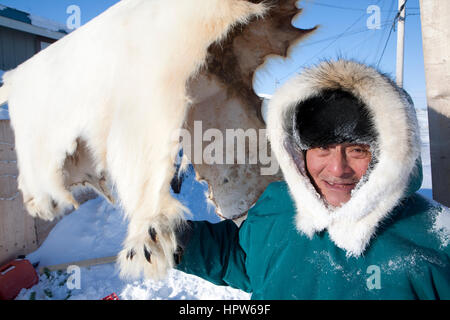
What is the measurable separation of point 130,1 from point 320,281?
A: 140cm

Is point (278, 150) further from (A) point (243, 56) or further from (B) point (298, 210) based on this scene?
(A) point (243, 56)

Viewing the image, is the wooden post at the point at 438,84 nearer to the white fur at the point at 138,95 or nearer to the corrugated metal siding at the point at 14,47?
the white fur at the point at 138,95

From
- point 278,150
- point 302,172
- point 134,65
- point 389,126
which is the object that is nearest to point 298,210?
point 302,172

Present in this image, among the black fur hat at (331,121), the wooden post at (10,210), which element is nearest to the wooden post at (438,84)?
the black fur hat at (331,121)

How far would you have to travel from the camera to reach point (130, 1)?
116 centimetres

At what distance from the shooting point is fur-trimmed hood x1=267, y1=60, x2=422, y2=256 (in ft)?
3.04

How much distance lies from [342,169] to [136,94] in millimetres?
864

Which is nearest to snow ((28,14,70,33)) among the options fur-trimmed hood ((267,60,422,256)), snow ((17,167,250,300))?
snow ((17,167,250,300))

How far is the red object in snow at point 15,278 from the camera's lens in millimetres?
3436

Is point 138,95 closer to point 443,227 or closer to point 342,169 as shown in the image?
point 342,169

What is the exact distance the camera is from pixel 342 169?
1.07 m

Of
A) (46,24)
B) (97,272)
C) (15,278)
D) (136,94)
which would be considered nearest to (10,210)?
(15,278)

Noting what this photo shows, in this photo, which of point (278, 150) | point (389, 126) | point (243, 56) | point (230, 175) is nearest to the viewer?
point (389, 126)

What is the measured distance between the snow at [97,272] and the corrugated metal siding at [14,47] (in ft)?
23.7
